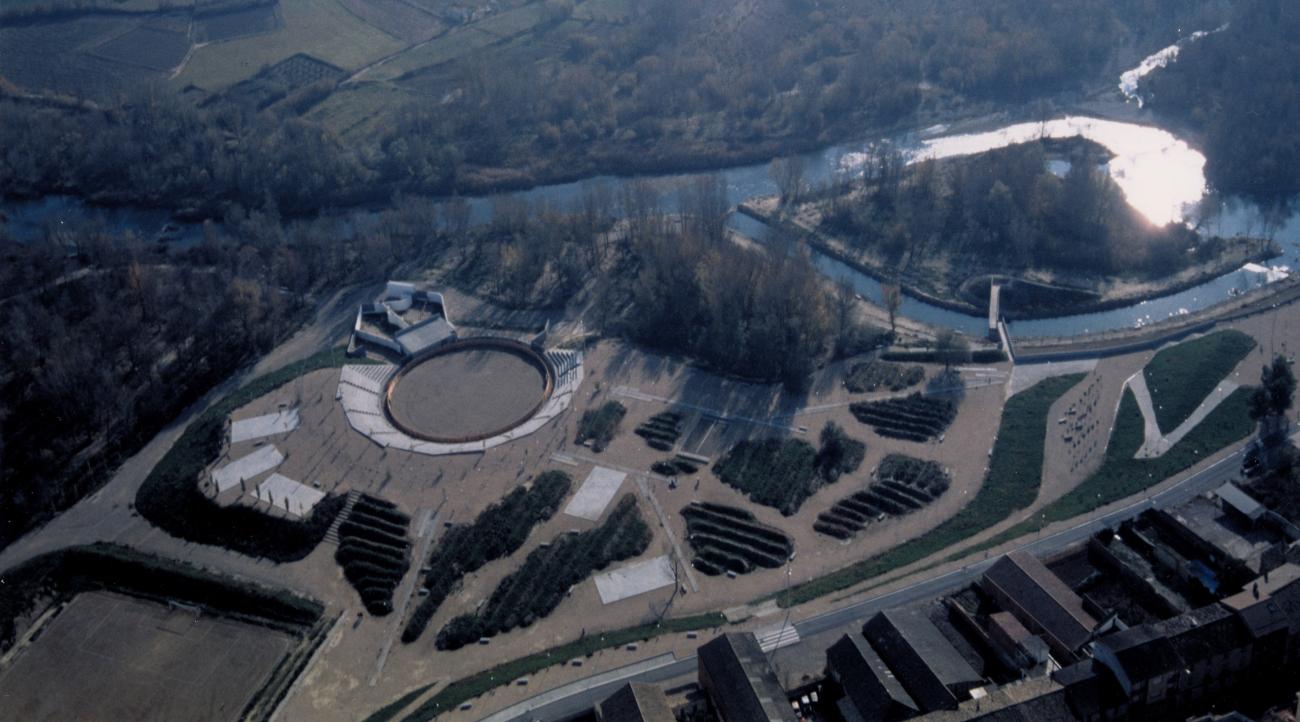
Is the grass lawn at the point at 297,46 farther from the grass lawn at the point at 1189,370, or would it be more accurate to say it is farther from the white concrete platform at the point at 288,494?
the grass lawn at the point at 1189,370

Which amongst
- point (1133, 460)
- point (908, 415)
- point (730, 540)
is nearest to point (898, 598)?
point (730, 540)

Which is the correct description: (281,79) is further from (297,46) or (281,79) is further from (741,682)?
(741,682)

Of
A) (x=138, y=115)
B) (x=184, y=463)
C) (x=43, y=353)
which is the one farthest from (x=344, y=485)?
(x=138, y=115)

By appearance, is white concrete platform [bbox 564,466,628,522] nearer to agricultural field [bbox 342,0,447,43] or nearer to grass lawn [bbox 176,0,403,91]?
grass lawn [bbox 176,0,403,91]

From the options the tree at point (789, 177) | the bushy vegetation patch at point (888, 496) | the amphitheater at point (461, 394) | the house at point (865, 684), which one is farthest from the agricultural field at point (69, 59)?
the house at point (865, 684)

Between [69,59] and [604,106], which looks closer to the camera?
[604,106]
